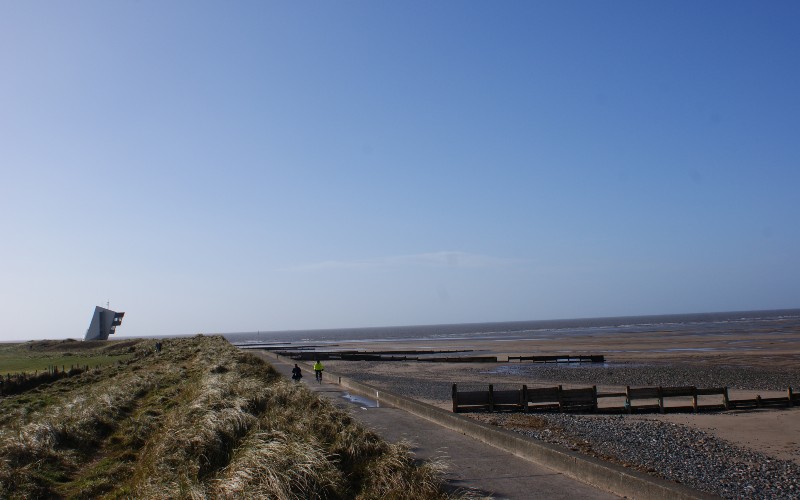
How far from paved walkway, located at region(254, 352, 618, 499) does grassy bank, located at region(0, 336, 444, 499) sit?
0.73 metres

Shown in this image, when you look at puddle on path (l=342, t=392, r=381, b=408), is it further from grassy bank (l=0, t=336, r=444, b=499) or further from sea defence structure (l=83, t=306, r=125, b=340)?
sea defence structure (l=83, t=306, r=125, b=340)

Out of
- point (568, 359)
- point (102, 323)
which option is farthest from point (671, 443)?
point (102, 323)

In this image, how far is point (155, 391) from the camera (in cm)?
2073

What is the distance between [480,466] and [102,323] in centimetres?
9493

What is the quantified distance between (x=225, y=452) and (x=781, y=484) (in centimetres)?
921

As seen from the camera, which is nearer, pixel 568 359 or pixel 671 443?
pixel 671 443

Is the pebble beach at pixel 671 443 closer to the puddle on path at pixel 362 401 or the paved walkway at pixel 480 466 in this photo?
the paved walkway at pixel 480 466

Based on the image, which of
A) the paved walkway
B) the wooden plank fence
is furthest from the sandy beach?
the paved walkway

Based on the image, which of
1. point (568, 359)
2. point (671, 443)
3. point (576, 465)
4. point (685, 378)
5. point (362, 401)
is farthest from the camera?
point (568, 359)

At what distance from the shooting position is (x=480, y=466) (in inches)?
358

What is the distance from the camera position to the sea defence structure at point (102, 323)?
90344 mm

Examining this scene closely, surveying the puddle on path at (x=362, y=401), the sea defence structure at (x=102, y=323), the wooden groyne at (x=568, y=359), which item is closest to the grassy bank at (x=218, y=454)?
the puddle on path at (x=362, y=401)

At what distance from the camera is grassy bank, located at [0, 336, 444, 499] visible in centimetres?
718

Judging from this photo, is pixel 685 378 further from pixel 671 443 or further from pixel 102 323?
pixel 102 323
